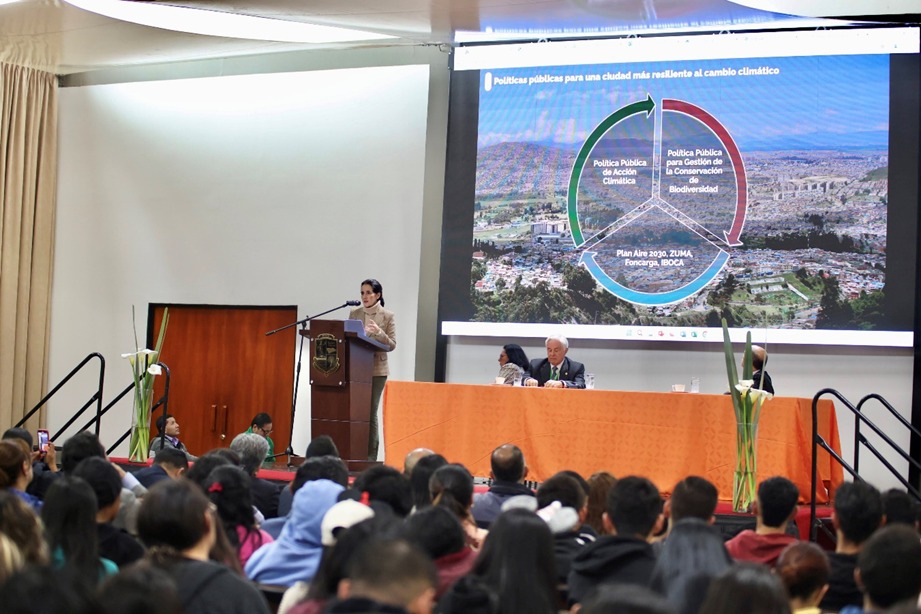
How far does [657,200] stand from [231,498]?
551 centimetres

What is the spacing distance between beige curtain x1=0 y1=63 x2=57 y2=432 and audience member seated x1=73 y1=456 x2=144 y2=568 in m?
6.89

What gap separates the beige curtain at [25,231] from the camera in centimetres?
951

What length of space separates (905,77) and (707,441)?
137 inches

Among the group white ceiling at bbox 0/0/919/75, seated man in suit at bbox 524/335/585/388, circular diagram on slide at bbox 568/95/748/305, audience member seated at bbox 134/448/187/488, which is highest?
white ceiling at bbox 0/0/919/75

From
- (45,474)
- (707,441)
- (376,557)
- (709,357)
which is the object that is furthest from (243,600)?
(709,357)

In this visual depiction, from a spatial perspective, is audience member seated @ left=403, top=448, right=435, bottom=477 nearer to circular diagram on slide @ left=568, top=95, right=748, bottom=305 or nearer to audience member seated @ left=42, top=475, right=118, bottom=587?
audience member seated @ left=42, top=475, right=118, bottom=587

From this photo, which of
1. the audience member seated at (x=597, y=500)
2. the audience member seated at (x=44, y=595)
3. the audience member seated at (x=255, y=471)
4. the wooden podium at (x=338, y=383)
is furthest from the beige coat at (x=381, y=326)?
the audience member seated at (x=44, y=595)

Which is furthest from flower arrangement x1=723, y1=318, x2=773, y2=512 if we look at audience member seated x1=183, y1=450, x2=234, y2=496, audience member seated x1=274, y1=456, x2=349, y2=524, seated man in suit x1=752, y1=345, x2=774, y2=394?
audience member seated x1=183, y1=450, x2=234, y2=496

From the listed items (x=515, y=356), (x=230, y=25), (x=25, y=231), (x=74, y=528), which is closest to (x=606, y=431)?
(x=515, y=356)

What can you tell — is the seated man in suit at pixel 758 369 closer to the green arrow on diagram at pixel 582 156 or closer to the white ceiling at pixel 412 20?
the green arrow on diagram at pixel 582 156

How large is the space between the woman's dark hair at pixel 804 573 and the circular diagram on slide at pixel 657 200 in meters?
5.52

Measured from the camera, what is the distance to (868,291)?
24.8 feet

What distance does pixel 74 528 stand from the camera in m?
2.60

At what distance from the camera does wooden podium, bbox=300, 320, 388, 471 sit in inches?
275
